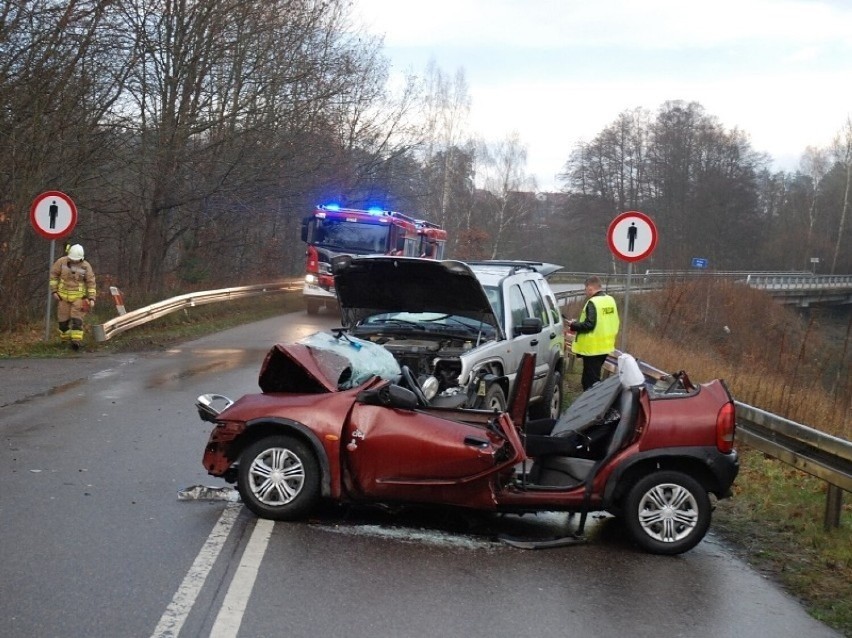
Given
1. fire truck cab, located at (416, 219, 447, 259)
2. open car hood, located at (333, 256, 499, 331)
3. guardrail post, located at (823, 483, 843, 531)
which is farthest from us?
fire truck cab, located at (416, 219, 447, 259)

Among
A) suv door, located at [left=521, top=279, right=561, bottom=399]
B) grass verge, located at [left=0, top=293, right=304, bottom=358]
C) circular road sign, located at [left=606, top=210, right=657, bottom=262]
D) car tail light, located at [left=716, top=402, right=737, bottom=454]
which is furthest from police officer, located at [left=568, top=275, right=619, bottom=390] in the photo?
grass verge, located at [left=0, top=293, right=304, bottom=358]

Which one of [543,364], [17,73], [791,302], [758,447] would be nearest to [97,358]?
[17,73]

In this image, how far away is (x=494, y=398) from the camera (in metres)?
9.12

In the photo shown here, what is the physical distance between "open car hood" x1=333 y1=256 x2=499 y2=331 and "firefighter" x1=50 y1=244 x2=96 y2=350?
784 cm

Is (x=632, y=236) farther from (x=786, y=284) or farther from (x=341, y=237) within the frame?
(x=786, y=284)

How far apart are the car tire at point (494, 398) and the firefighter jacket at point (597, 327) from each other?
3365 millimetres

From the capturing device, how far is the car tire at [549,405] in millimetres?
11750

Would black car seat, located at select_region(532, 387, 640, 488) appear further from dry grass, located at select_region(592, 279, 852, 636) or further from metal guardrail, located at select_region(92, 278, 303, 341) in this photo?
metal guardrail, located at select_region(92, 278, 303, 341)

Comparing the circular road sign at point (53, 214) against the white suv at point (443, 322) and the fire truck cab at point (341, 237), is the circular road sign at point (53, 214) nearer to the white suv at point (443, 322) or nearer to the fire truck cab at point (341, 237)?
the white suv at point (443, 322)

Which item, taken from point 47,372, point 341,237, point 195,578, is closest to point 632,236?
point 47,372

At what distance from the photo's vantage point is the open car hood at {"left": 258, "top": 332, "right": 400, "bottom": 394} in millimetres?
6781

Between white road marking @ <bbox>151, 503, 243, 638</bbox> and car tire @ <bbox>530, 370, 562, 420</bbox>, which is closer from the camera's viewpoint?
white road marking @ <bbox>151, 503, 243, 638</bbox>

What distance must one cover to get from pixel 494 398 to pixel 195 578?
14.1 ft

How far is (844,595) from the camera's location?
5.97 meters
